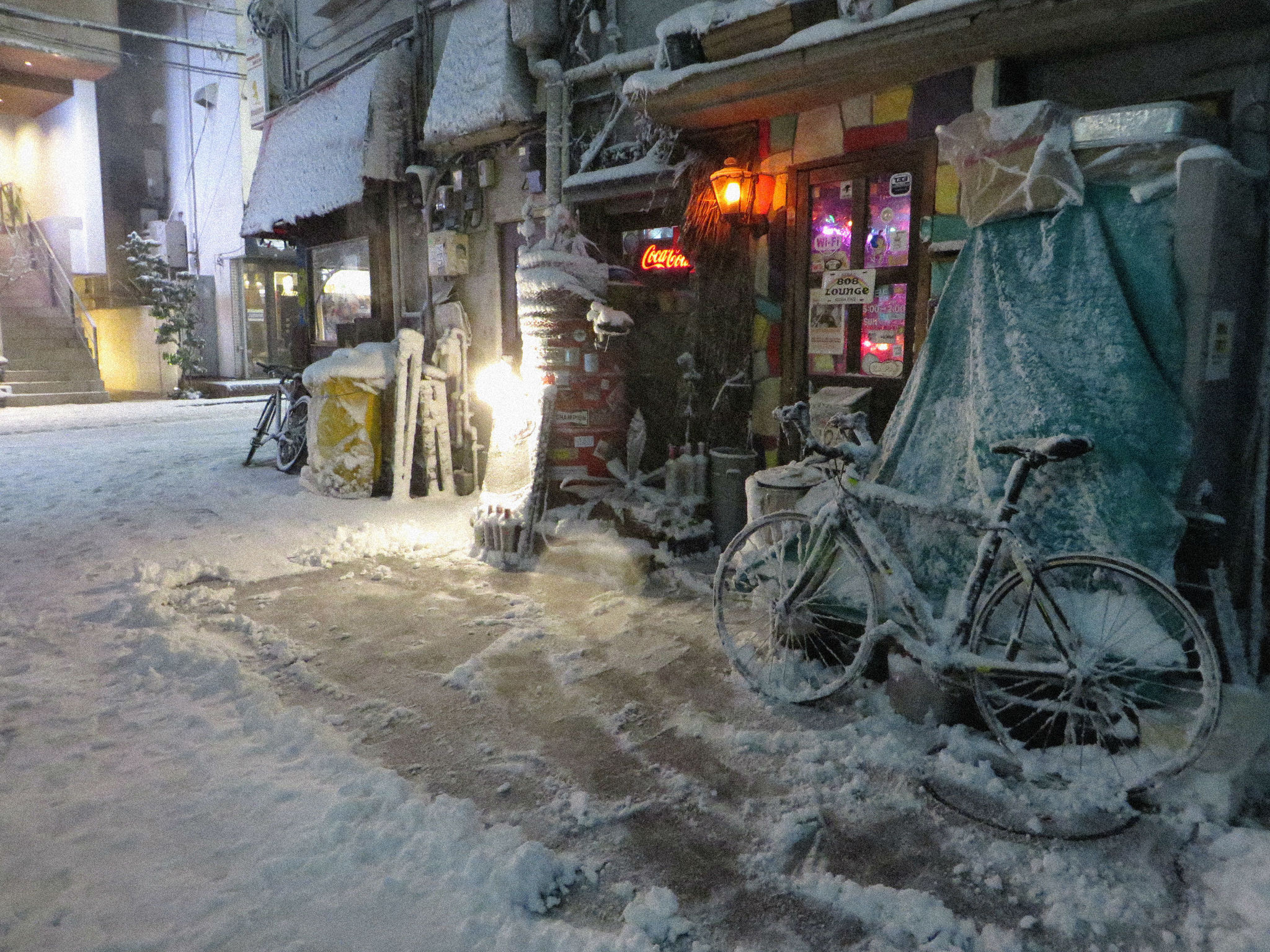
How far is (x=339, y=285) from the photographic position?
45.5ft

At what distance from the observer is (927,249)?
630 centimetres

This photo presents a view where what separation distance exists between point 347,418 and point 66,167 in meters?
25.2

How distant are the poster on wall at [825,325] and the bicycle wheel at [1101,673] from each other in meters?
3.38

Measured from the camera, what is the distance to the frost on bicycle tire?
13.5 ft

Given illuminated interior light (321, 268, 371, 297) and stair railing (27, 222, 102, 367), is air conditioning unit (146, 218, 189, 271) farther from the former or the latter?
illuminated interior light (321, 268, 371, 297)

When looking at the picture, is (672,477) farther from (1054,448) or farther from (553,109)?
(553,109)

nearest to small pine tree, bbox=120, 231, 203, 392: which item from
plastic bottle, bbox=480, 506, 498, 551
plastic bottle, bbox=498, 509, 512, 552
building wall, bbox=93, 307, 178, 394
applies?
building wall, bbox=93, 307, 178, 394

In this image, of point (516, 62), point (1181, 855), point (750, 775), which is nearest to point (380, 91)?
point (516, 62)

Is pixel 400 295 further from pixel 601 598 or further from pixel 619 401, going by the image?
Answer: pixel 601 598

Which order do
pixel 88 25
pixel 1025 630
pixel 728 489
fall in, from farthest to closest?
pixel 88 25 → pixel 728 489 → pixel 1025 630

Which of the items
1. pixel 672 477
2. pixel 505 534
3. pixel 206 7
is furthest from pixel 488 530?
pixel 206 7

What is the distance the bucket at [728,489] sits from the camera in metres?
7.20

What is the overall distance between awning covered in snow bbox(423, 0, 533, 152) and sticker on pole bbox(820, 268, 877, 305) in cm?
457

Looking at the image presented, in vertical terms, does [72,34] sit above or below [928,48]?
above
